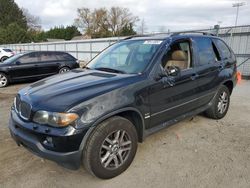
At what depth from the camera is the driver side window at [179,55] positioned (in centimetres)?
372

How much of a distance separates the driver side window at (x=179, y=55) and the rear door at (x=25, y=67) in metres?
7.70

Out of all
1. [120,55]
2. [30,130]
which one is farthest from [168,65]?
[30,130]

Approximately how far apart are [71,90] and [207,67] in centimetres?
265

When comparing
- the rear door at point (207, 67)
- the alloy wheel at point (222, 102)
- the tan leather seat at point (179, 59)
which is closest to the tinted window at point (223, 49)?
the rear door at point (207, 67)

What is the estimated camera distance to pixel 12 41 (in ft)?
168

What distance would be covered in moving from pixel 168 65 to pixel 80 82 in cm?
138

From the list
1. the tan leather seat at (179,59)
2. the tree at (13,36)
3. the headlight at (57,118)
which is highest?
the tree at (13,36)

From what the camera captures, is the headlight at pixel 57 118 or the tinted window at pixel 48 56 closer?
the headlight at pixel 57 118

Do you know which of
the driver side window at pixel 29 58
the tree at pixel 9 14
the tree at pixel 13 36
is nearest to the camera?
the driver side window at pixel 29 58

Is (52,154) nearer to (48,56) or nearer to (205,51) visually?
(205,51)

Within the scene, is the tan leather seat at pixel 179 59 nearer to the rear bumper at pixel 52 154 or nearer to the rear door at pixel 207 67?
the rear door at pixel 207 67

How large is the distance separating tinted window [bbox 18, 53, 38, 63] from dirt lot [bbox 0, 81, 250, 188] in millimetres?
5971

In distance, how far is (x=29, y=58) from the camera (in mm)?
10062

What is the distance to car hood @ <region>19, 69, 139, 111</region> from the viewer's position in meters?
2.64
